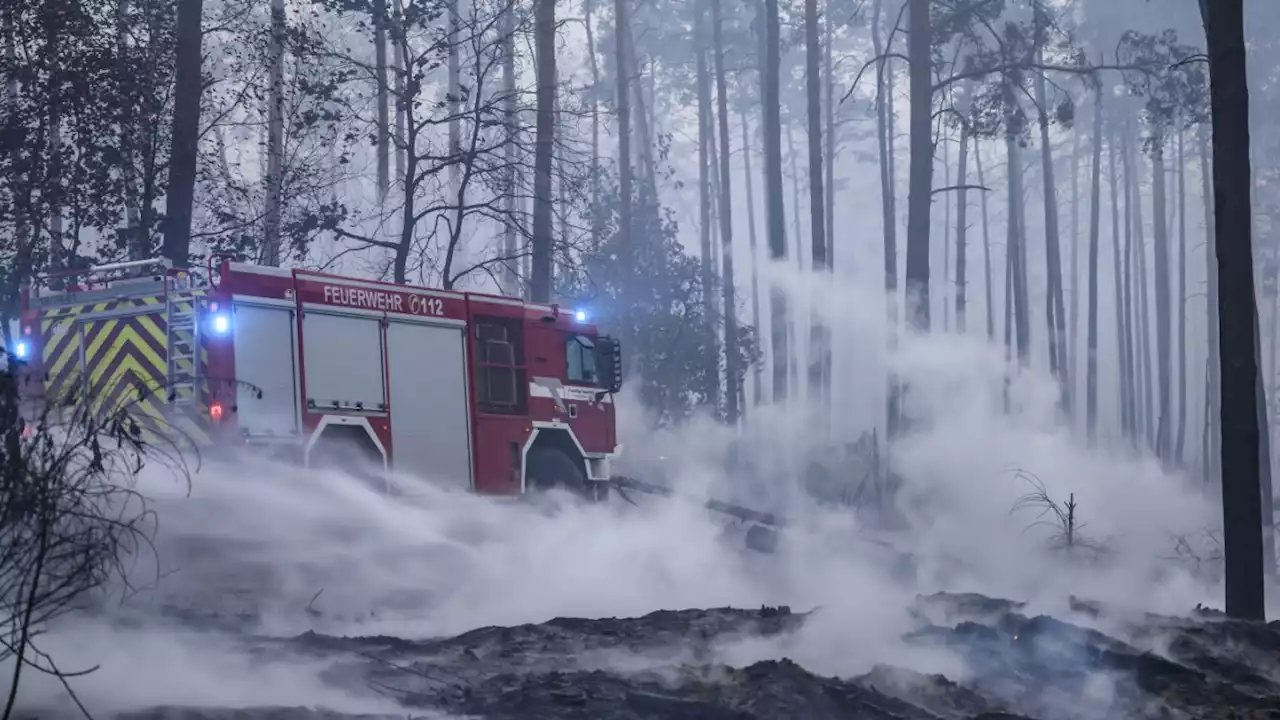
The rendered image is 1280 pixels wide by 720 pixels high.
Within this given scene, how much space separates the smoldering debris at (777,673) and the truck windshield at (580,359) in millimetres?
7528

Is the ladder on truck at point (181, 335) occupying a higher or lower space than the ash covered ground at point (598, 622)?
higher

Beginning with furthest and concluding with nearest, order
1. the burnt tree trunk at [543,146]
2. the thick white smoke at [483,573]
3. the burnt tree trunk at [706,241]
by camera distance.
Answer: the burnt tree trunk at [706,241] < the burnt tree trunk at [543,146] < the thick white smoke at [483,573]

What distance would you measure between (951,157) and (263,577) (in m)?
70.4

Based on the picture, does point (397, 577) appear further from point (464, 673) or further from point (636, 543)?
point (464, 673)

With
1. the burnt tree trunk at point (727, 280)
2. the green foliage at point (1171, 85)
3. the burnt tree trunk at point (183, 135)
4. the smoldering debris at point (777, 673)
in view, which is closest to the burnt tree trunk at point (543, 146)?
the burnt tree trunk at point (183, 135)

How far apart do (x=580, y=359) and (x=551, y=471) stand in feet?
4.83

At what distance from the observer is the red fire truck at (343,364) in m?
Result: 12.6

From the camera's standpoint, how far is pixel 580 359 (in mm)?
16828

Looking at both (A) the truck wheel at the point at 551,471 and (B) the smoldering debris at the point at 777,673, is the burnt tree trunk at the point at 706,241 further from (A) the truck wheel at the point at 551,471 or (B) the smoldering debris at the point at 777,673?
(B) the smoldering debris at the point at 777,673

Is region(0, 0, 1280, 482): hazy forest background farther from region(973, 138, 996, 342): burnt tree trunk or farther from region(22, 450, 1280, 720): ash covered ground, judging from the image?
region(22, 450, 1280, 720): ash covered ground

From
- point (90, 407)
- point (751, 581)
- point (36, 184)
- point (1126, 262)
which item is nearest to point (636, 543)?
point (751, 581)

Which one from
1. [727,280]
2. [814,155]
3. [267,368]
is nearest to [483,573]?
[267,368]

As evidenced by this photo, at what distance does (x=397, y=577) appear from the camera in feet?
37.2

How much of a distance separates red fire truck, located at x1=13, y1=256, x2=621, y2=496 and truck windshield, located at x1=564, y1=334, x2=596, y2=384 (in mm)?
23
